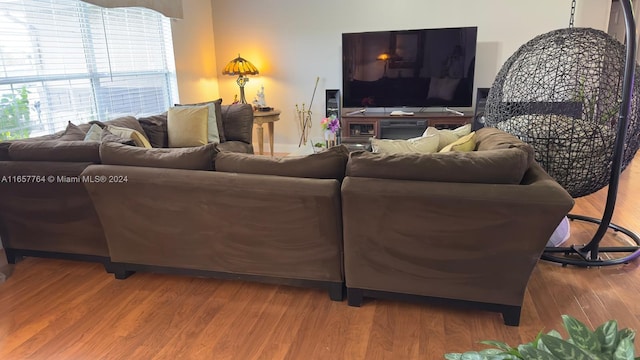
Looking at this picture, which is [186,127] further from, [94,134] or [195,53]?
[195,53]

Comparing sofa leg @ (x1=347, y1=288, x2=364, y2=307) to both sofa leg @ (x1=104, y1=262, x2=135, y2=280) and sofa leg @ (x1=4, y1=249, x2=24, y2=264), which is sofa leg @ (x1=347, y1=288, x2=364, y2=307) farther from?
sofa leg @ (x1=4, y1=249, x2=24, y2=264)

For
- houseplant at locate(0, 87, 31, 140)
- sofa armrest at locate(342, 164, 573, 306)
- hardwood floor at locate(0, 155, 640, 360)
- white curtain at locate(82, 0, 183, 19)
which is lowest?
hardwood floor at locate(0, 155, 640, 360)

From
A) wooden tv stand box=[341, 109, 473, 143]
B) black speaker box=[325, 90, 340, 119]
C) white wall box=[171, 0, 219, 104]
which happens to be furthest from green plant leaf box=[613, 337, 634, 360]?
white wall box=[171, 0, 219, 104]

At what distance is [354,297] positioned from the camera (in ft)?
6.97

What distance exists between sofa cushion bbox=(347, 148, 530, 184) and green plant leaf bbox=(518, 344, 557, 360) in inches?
44.7

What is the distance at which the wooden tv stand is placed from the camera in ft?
16.1

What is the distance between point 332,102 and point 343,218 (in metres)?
3.51

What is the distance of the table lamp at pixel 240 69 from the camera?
5.21 meters

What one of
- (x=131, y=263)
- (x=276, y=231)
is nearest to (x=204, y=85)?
(x=131, y=263)

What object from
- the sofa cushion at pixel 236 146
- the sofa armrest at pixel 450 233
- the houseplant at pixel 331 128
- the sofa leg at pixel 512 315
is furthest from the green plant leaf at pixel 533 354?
the sofa cushion at pixel 236 146

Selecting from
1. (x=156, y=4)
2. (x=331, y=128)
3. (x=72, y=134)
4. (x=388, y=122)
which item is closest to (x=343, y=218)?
(x=331, y=128)

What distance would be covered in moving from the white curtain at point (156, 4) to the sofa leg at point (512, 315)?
153 inches

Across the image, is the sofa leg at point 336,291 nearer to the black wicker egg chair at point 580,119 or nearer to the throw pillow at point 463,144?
the throw pillow at point 463,144

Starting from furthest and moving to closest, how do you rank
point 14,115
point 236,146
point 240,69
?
point 240,69 < point 236,146 < point 14,115
